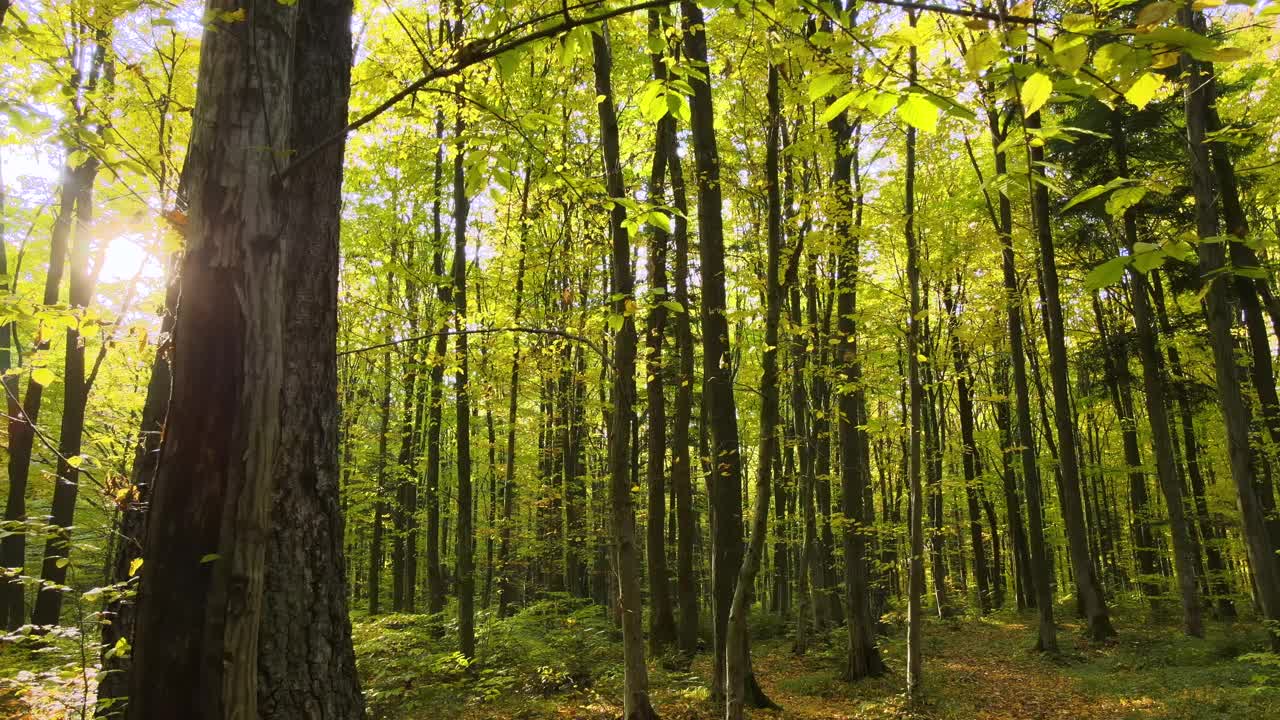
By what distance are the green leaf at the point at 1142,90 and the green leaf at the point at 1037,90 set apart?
170 mm

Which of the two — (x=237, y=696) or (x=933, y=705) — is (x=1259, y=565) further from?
(x=237, y=696)

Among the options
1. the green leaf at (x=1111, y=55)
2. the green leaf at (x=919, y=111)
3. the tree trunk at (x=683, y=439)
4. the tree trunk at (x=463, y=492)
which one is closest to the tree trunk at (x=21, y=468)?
the tree trunk at (x=463, y=492)

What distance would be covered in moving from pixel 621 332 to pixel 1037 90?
440 centimetres

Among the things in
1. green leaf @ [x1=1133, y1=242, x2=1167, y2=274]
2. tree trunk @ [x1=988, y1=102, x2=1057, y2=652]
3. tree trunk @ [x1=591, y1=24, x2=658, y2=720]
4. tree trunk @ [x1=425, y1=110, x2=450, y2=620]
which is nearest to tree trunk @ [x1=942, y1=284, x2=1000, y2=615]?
tree trunk @ [x1=988, y1=102, x2=1057, y2=652]

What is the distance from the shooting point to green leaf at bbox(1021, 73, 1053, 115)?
4.65 feet

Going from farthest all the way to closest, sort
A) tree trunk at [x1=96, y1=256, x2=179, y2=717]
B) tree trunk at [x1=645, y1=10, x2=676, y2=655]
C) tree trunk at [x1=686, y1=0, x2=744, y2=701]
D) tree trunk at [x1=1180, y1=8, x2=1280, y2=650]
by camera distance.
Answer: tree trunk at [x1=645, y1=10, x2=676, y2=655]
tree trunk at [x1=1180, y1=8, x2=1280, y2=650]
tree trunk at [x1=686, y1=0, x2=744, y2=701]
tree trunk at [x1=96, y1=256, x2=179, y2=717]

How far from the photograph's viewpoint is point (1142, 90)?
143 cm

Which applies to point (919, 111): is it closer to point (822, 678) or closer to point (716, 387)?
point (716, 387)

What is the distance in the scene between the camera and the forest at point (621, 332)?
59.9 inches

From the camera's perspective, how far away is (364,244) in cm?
1565

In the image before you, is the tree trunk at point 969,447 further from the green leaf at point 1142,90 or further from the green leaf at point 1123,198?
the green leaf at point 1142,90

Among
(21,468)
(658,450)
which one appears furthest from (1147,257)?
(21,468)

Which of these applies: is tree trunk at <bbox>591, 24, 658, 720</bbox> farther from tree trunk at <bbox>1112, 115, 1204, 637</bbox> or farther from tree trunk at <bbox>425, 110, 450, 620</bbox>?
tree trunk at <bbox>1112, 115, 1204, 637</bbox>

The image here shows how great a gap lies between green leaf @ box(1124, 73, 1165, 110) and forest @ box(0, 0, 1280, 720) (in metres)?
0.02
